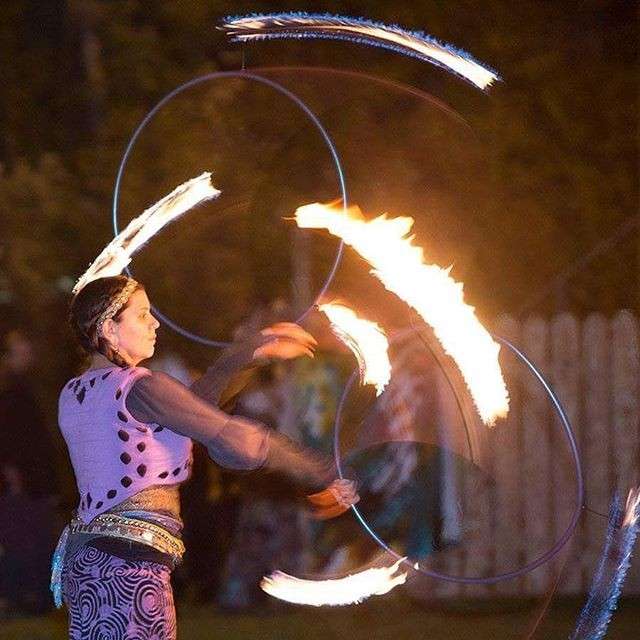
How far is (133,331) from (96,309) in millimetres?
108

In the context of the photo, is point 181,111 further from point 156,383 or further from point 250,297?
point 156,383

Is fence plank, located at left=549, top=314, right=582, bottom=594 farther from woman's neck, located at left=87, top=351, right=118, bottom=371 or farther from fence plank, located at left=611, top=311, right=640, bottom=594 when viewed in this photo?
woman's neck, located at left=87, top=351, right=118, bottom=371

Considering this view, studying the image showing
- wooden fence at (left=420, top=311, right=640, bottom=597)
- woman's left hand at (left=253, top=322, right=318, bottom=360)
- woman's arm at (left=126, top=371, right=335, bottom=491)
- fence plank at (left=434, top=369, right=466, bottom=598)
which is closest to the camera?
woman's arm at (left=126, top=371, right=335, bottom=491)

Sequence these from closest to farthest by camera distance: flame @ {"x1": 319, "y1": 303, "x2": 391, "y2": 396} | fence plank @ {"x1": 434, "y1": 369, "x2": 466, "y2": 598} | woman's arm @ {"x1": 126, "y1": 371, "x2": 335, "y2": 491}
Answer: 1. woman's arm @ {"x1": 126, "y1": 371, "x2": 335, "y2": 491}
2. flame @ {"x1": 319, "y1": 303, "x2": 391, "y2": 396}
3. fence plank @ {"x1": 434, "y1": 369, "x2": 466, "y2": 598}

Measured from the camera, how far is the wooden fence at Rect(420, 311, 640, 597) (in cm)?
862

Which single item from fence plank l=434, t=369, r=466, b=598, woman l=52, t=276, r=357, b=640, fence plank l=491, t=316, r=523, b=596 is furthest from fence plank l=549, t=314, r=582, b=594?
woman l=52, t=276, r=357, b=640

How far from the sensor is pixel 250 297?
902cm

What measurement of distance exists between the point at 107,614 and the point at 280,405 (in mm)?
4502

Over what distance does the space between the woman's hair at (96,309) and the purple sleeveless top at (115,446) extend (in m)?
0.07

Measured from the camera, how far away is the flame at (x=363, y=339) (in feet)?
17.5

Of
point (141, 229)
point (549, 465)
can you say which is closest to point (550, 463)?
point (549, 465)

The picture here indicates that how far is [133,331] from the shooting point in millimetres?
3979

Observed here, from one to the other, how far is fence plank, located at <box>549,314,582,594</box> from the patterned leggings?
5028 millimetres

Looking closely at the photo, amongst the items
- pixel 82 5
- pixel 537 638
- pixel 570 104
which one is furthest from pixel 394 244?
pixel 570 104
